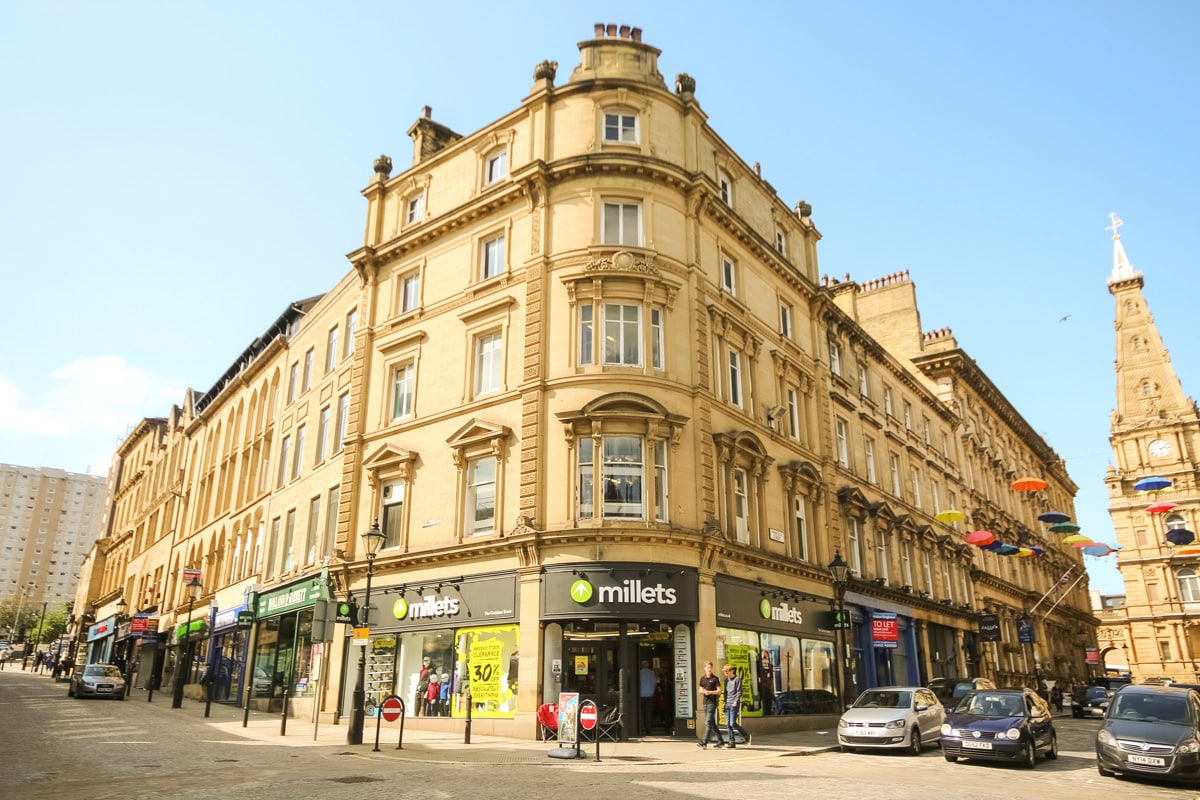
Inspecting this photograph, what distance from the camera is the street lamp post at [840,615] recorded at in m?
27.2

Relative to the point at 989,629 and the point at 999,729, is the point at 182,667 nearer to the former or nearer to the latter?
the point at 999,729

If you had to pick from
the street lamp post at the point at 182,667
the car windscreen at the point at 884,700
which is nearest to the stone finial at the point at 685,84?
the car windscreen at the point at 884,700

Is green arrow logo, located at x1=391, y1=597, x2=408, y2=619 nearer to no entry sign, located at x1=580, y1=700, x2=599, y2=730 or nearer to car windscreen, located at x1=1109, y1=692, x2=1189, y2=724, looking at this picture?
no entry sign, located at x1=580, y1=700, x2=599, y2=730

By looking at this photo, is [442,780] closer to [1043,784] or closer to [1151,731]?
[1043,784]

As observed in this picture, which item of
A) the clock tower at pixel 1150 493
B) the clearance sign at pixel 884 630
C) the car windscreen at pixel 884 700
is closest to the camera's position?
the car windscreen at pixel 884 700

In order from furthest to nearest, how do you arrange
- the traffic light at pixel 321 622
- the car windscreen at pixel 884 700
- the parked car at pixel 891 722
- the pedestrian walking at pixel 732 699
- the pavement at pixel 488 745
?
the car windscreen at pixel 884 700 → the pedestrian walking at pixel 732 699 → the traffic light at pixel 321 622 → the parked car at pixel 891 722 → the pavement at pixel 488 745

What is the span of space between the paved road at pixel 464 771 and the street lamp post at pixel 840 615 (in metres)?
6.06

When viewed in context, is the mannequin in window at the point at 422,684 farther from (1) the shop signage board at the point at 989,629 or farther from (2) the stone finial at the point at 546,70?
(1) the shop signage board at the point at 989,629

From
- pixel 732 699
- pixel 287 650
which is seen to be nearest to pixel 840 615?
pixel 732 699

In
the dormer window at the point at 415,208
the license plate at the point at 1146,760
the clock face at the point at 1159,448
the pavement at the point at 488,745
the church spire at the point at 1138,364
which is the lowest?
the pavement at the point at 488,745

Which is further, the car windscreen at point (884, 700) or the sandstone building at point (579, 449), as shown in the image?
the sandstone building at point (579, 449)

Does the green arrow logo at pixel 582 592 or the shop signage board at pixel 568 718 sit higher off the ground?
the green arrow logo at pixel 582 592

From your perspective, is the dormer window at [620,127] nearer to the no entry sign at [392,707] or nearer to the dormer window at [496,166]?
the dormer window at [496,166]

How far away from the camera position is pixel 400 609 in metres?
24.6
